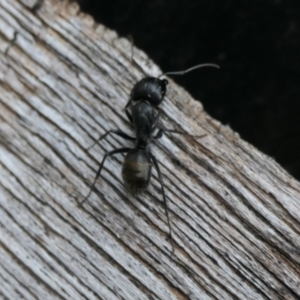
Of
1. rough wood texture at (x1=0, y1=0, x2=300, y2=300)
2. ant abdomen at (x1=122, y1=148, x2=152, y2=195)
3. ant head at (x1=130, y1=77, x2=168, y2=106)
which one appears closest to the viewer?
rough wood texture at (x1=0, y1=0, x2=300, y2=300)

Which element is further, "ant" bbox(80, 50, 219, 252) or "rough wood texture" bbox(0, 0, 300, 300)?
"ant" bbox(80, 50, 219, 252)

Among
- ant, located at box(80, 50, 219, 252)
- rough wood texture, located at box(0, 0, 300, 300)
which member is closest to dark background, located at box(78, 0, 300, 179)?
ant, located at box(80, 50, 219, 252)

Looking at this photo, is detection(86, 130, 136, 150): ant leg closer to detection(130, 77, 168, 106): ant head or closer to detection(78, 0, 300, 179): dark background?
detection(130, 77, 168, 106): ant head

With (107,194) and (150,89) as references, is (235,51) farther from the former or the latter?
(107,194)

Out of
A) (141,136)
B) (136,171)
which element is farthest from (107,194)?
(141,136)

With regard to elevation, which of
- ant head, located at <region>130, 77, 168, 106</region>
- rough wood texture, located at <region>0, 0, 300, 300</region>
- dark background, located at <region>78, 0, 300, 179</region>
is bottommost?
rough wood texture, located at <region>0, 0, 300, 300</region>

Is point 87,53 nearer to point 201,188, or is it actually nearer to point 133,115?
point 133,115
